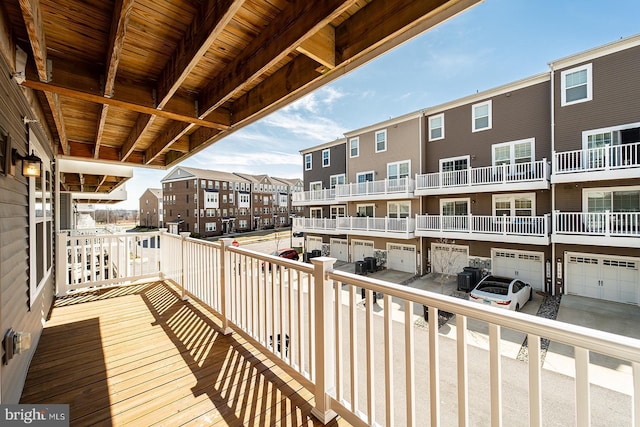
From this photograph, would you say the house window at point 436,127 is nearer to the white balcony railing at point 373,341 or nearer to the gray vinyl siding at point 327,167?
the gray vinyl siding at point 327,167

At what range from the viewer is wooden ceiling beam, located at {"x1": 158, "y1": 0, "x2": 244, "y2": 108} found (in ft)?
4.99

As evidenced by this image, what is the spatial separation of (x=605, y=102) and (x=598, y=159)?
1969 mm

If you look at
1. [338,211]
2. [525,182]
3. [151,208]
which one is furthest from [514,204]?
[151,208]

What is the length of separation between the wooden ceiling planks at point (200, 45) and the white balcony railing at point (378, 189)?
34.7ft

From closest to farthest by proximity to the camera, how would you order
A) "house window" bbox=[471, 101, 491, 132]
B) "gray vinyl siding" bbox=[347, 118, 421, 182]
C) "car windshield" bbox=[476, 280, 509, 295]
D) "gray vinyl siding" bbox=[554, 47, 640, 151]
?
"car windshield" bbox=[476, 280, 509, 295] < "gray vinyl siding" bbox=[554, 47, 640, 151] < "house window" bbox=[471, 101, 491, 132] < "gray vinyl siding" bbox=[347, 118, 421, 182]

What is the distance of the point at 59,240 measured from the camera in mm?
4230

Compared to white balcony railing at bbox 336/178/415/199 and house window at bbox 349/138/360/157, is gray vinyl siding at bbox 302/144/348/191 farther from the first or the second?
white balcony railing at bbox 336/178/415/199

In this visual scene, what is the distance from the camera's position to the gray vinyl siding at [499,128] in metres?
9.79

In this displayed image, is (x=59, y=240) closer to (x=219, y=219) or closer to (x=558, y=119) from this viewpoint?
(x=558, y=119)

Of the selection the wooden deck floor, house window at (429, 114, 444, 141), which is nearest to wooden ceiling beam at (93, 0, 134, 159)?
the wooden deck floor

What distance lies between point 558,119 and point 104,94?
41.5 ft

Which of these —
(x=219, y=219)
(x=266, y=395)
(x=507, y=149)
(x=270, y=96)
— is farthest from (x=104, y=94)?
(x=219, y=219)

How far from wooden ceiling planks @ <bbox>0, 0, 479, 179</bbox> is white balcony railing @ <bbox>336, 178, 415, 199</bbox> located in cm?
1059

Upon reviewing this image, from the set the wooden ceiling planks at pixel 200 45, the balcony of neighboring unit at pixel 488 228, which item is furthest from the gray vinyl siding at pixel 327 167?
the wooden ceiling planks at pixel 200 45
